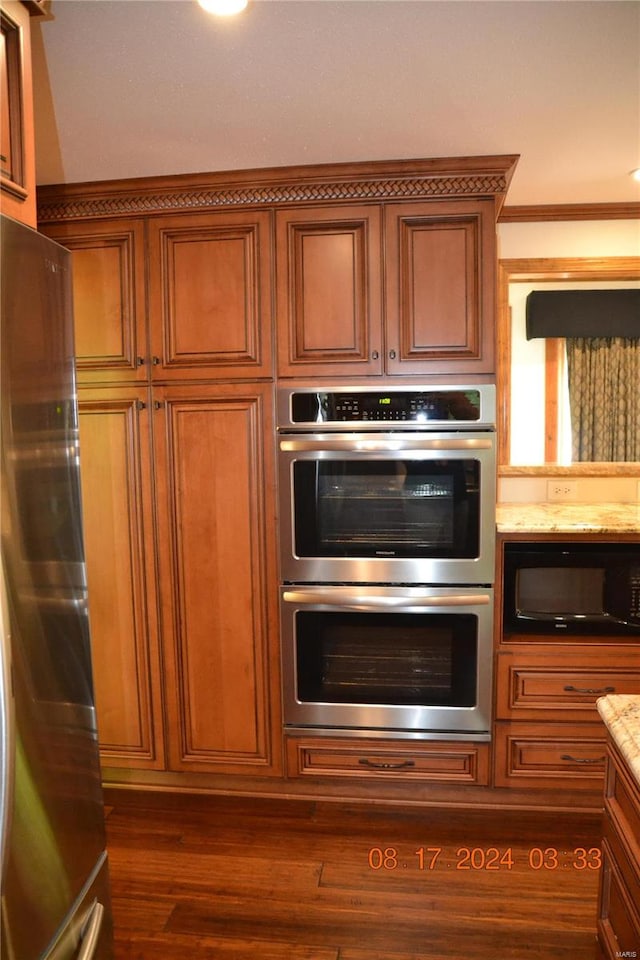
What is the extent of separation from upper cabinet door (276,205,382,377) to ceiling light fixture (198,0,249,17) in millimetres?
923

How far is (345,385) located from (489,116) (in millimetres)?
935

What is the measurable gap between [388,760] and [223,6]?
2.35m

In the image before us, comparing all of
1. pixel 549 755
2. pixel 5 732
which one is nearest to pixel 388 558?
pixel 549 755

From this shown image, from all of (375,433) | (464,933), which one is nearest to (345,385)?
(375,433)

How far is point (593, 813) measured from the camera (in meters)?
2.35

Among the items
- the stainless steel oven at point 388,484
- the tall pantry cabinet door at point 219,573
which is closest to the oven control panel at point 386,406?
the stainless steel oven at point 388,484

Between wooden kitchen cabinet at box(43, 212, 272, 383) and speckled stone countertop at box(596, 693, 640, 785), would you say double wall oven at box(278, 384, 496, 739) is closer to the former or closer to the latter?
wooden kitchen cabinet at box(43, 212, 272, 383)

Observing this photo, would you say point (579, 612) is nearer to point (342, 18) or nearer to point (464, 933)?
point (464, 933)

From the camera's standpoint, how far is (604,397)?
9.41 feet

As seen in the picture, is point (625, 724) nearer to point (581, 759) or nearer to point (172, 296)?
point (581, 759)

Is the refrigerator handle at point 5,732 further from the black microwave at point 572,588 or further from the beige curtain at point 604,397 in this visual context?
the beige curtain at point 604,397

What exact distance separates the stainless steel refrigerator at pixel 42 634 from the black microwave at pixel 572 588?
1585mm

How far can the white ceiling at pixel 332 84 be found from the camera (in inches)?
56.0

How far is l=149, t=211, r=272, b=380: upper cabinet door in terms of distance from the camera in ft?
7.59
